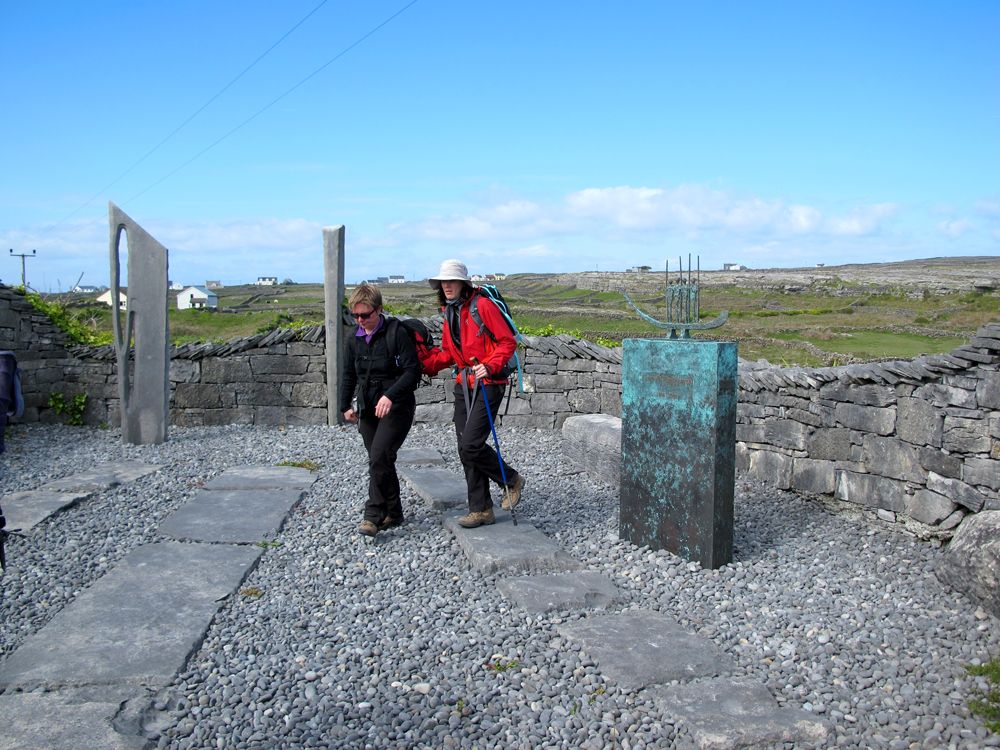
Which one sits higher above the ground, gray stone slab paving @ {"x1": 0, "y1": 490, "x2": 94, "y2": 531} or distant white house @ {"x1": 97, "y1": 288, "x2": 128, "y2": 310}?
distant white house @ {"x1": 97, "y1": 288, "x2": 128, "y2": 310}

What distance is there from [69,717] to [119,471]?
16.6 feet

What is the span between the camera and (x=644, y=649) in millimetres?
3975

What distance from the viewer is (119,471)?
26.0 feet

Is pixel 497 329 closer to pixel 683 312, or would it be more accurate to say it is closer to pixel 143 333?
pixel 683 312

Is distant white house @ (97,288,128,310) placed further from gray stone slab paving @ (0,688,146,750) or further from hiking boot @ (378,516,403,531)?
gray stone slab paving @ (0,688,146,750)

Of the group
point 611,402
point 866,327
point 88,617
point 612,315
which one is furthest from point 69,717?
point 612,315

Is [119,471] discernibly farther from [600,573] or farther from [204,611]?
[600,573]

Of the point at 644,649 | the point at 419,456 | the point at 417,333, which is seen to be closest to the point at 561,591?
the point at 644,649

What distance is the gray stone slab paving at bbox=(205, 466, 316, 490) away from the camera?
7.20 meters

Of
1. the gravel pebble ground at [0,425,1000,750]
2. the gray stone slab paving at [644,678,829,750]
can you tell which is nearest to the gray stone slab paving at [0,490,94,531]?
the gravel pebble ground at [0,425,1000,750]

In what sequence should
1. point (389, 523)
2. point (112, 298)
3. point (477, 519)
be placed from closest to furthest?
point (477, 519)
point (389, 523)
point (112, 298)

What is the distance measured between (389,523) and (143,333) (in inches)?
204

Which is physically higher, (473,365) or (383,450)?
(473,365)

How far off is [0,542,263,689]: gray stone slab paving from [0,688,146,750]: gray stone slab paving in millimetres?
133
